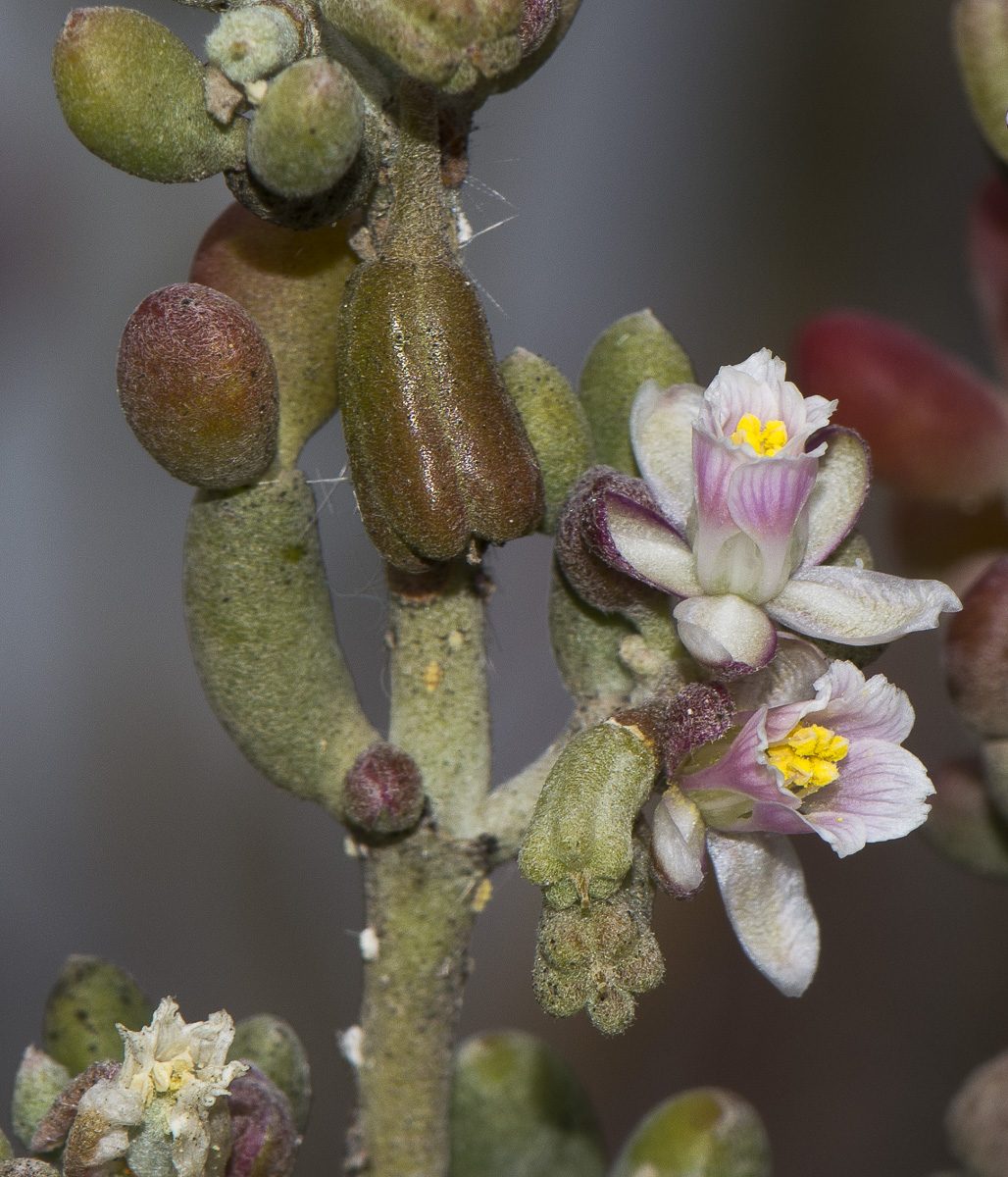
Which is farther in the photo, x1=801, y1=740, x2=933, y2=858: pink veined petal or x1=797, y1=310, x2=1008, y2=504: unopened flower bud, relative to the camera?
x1=797, y1=310, x2=1008, y2=504: unopened flower bud

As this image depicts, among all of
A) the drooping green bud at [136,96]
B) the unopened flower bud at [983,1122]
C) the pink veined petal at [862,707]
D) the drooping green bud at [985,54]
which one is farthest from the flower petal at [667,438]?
the unopened flower bud at [983,1122]

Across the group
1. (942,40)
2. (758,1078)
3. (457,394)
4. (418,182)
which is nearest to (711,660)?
(457,394)

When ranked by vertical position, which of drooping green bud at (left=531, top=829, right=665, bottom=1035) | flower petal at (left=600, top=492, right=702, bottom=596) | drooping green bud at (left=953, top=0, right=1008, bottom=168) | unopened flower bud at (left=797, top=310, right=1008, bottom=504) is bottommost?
drooping green bud at (left=531, top=829, right=665, bottom=1035)

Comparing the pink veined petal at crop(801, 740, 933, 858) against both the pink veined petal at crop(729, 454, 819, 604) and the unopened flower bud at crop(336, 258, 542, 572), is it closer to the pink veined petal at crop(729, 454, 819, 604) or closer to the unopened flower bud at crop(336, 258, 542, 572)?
the pink veined petal at crop(729, 454, 819, 604)

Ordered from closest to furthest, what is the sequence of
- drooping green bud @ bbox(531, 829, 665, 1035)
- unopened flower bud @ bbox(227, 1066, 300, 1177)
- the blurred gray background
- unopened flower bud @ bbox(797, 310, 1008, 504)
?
drooping green bud @ bbox(531, 829, 665, 1035)
unopened flower bud @ bbox(227, 1066, 300, 1177)
unopened flower bud @ bbox(797, 310, 1008, 504)
the blurred gray background

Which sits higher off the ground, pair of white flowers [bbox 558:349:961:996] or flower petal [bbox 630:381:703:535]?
flower petal [bbox 630:381:703:535]

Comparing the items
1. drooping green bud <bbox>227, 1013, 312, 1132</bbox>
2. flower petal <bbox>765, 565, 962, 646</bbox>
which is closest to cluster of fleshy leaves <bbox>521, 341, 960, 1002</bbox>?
flower petal <bbox>765, 565, 962, 646</bbox>

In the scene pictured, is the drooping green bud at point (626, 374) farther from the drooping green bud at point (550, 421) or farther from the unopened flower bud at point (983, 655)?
the unopened flower bud at point (983, 655)

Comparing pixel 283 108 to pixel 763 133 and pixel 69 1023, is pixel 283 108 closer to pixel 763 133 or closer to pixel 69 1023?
pixel 69 1023
